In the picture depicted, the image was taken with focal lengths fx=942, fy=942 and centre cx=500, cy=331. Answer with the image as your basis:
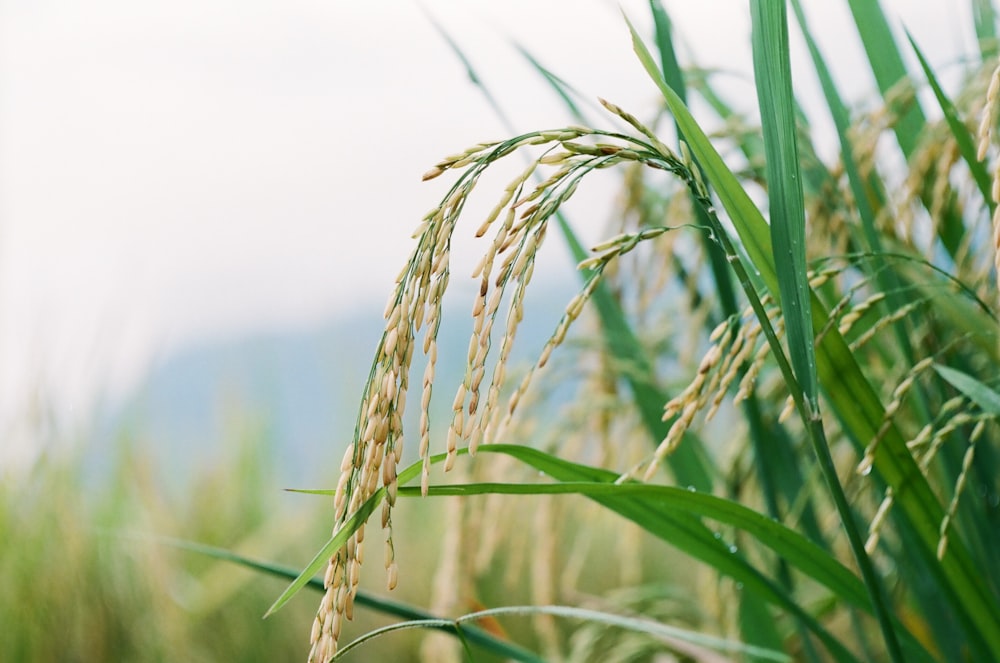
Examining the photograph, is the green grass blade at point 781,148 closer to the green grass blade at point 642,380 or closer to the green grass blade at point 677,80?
the green grass blade at point 677,80

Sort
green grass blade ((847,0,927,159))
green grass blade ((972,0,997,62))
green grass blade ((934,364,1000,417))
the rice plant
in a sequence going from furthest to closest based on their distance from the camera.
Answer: green grass blade ((972,0,997,62)) < green grass blade ((847,0,927,159)) < green grass blade ((934,364,1000,417)) < the rice plant

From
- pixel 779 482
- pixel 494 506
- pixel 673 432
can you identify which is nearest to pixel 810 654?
pixel 779 482

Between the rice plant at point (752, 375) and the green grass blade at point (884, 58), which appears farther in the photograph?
the green grass blade at point (884, 58)

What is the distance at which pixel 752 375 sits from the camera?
39 cm

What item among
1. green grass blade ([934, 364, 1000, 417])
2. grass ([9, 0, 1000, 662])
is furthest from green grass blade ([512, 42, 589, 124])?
green grass blade ([934, 364, 1000, 417])

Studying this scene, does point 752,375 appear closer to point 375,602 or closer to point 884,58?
point 375,602

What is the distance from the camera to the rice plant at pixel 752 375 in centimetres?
34

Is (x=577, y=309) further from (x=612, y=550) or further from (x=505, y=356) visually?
(x=612, y=550)

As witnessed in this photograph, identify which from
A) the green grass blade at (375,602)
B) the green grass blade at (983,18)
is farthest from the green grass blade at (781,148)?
the green grass blade at (983,18)

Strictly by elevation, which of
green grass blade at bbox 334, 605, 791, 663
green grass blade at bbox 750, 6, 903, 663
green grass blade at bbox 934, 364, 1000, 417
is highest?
green grass blade at bbox 750, 6, 903, 663

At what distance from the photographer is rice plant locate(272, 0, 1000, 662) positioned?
1.10 feet

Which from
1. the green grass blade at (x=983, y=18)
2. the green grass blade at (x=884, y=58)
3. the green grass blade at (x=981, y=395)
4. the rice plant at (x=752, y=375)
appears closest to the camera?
the rice plant at (x=752, y=375)

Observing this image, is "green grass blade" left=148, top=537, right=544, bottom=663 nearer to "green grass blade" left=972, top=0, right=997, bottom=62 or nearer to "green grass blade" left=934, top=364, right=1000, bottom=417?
"green grass blade" left=934, top=364, right=1000, bottom=417

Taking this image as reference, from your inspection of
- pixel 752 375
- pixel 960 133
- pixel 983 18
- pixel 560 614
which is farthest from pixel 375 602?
pixel 983 18
